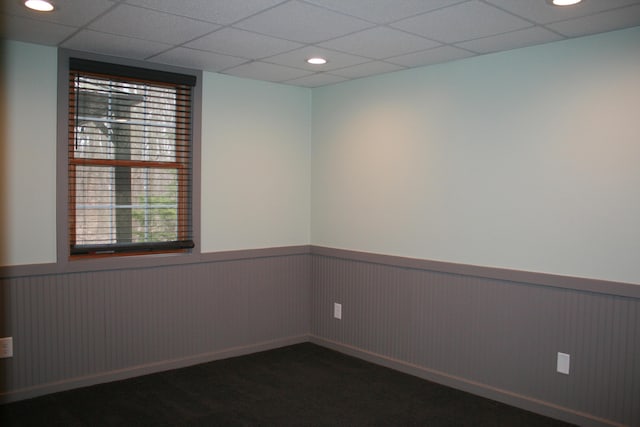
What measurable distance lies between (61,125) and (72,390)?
1792mm

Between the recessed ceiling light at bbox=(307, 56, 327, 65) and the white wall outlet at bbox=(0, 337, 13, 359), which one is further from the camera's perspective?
the recessed ceiling light at bbox=(307, 56, 327, 65)

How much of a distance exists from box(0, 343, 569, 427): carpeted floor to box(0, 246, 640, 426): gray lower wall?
5.4 inches

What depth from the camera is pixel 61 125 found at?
11.6 feet

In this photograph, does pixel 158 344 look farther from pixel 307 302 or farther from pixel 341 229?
pixel 341 229

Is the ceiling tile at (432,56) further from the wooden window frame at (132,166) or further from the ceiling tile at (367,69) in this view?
the wooden window frame at (132,166)

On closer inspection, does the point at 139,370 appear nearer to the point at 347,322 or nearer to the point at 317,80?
the point at 347,322

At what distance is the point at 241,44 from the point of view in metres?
3.37

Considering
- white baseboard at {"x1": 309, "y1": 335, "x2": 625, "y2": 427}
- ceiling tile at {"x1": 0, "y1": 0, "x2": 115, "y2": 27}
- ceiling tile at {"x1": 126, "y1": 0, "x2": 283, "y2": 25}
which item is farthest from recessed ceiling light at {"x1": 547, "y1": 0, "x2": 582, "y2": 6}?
white baseboard at {"x1": 309, "y1": 335, "x2": 625, "y2": 427}

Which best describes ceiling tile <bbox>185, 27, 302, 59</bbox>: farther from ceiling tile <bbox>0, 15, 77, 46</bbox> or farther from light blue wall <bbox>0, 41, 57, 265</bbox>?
light blue wall <bbox>0, 41, 57, 265</bbox>

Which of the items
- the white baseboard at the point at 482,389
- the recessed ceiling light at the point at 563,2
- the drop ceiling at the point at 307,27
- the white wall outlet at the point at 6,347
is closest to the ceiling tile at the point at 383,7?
the drop ceiling at the point at 307,27

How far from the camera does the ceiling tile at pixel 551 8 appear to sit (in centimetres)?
253

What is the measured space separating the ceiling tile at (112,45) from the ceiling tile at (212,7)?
26.8 inches

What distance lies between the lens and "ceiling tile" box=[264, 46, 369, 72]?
3.51m

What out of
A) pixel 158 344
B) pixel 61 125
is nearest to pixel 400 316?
pixel 158 344
